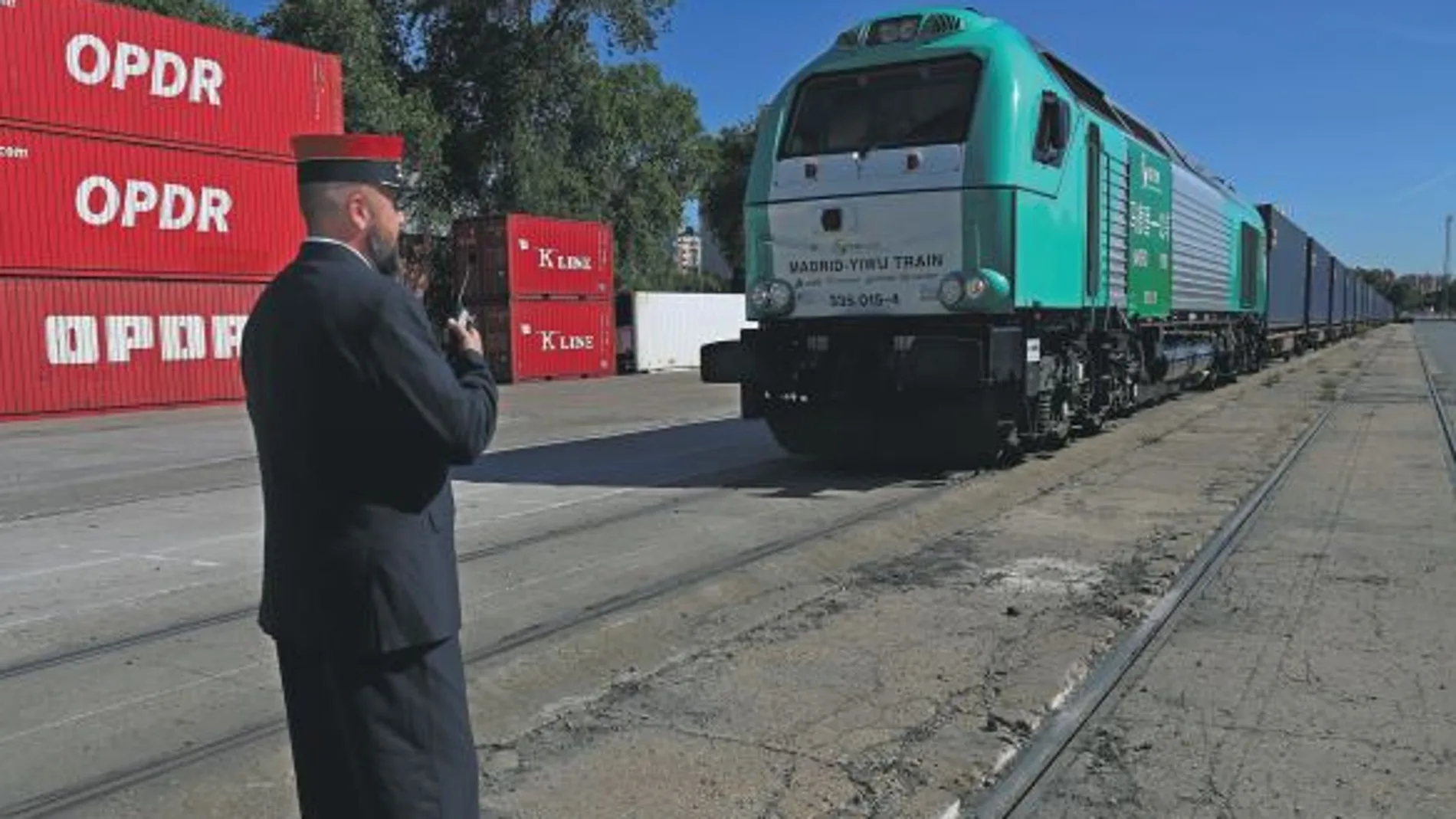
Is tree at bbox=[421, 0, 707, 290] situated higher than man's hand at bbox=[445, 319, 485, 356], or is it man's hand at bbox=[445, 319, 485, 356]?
tree at bbox=[421, 0, 707, 290]

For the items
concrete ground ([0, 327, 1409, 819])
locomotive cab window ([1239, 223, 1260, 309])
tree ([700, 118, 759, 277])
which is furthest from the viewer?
tree ([700, 118, 759, 277])

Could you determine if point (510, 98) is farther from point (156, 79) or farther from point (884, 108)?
point (884, 108)

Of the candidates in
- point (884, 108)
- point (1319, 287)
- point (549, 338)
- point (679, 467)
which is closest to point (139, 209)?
point (549, 338)

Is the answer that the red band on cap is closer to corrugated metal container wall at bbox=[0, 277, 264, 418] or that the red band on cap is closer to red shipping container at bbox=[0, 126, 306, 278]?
red shipping container at bbox=[0, 126, 306, 278]

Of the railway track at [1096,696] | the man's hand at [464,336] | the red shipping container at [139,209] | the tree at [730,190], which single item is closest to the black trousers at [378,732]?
the man's hand at [464,336]

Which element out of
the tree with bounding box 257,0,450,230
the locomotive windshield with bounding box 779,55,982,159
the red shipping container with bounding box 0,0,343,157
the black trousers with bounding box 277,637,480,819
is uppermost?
the tree with bounding box 257,0,450,230

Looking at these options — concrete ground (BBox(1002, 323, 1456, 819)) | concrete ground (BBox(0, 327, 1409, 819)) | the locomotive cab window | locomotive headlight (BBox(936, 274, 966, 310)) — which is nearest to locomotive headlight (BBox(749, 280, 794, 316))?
locomotive headlight (BBox(936, 274, 966, 310))

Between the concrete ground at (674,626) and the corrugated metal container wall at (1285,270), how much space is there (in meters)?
17.8

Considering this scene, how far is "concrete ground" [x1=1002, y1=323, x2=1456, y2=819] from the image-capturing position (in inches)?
157

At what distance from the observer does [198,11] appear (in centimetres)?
3712

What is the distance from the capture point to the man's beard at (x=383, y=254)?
2488 millimetres

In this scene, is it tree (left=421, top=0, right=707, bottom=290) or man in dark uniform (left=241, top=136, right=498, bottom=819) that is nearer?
man in dark uniform (left=241, top=136, right=498, bottom=819)

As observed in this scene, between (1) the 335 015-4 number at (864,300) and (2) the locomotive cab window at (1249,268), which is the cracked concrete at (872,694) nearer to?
(1) the 335 015-4 number at (864,300)

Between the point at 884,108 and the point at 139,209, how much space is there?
53.9 feet
